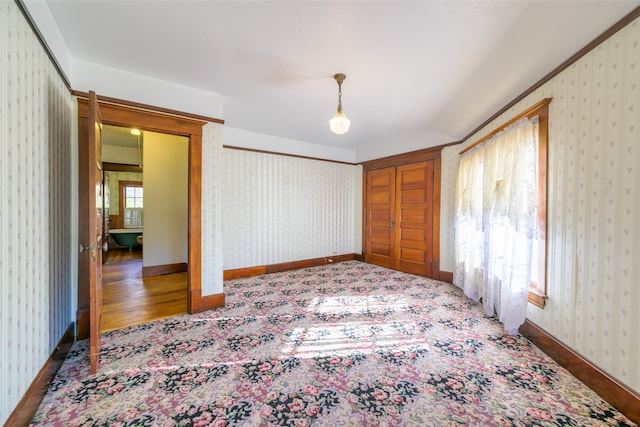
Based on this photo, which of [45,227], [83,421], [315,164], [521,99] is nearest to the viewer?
[83,421]

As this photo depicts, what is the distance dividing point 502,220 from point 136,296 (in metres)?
4.78

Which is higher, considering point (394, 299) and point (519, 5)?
point (519, 5)

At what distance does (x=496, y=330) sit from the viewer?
2.63 metres

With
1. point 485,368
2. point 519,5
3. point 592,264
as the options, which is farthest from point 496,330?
point 519,5

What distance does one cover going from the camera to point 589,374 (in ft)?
5.75

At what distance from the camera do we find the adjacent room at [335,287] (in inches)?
60.4

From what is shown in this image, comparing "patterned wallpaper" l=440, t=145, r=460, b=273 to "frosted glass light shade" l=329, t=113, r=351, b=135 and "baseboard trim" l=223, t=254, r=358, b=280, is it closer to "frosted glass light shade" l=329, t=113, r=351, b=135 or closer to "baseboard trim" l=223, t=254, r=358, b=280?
"baseboard trim" l=223, t=254, r=358, b=280

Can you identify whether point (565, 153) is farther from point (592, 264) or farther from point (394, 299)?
point (394, 299)

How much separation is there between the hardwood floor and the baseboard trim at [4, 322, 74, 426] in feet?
1.83

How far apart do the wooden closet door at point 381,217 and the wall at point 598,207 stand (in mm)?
3153

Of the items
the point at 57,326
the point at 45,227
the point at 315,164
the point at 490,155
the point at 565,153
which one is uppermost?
the point at 315,164

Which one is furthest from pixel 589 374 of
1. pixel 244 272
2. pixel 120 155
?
pixel 120 155

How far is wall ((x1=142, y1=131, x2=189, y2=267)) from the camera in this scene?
472 centimetres

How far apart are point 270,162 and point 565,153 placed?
4.19 meters
